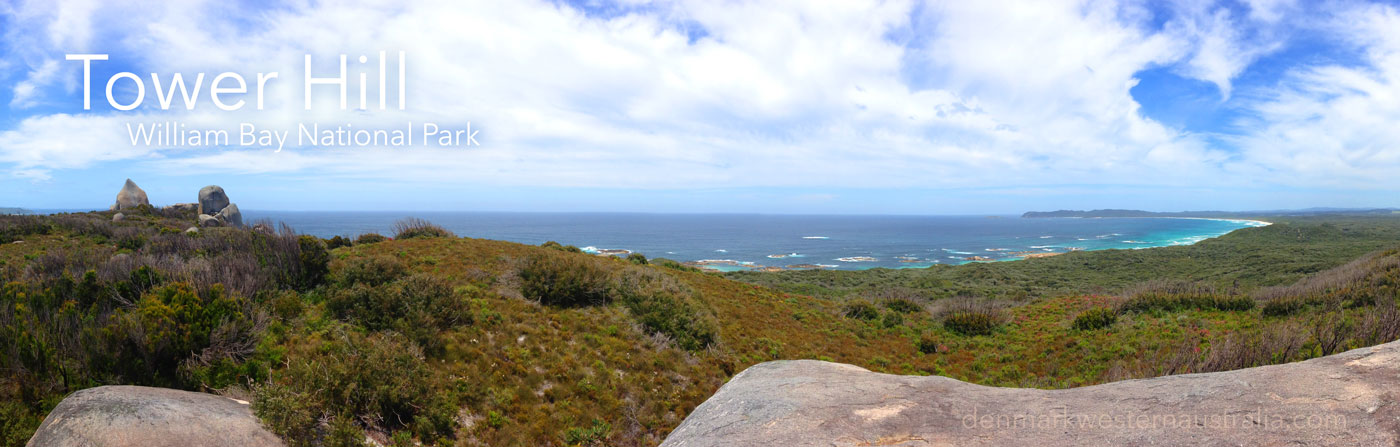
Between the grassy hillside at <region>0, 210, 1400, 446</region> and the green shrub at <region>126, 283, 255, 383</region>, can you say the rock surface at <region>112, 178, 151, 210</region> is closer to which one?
the grassy hillside at <region>0, 210, 1400, 446</region>

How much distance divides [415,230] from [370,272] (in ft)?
45.6

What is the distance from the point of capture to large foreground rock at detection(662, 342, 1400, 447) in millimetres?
3482

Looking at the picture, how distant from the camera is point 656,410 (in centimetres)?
855

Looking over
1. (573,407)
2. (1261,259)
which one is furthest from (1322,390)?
(1261,259)

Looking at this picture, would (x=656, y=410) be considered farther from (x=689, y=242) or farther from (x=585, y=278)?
(x=689, y=242)

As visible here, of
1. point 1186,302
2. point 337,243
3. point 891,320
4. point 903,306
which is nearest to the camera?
point 1186,302

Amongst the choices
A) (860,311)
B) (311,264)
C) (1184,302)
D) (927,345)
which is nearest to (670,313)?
(927,345)

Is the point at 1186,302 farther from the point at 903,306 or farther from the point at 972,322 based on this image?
the point at 903,306

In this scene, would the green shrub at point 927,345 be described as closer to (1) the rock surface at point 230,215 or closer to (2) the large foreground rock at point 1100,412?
(2) the large foreground rock at point 1100,412

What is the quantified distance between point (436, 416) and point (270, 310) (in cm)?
452

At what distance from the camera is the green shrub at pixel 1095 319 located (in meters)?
15.6

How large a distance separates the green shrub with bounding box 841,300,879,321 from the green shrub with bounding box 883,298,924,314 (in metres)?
2.13

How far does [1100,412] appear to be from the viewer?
166 inches

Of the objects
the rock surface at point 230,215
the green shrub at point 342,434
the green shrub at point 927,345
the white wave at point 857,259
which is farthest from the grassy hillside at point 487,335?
the white wave at point 857,259
